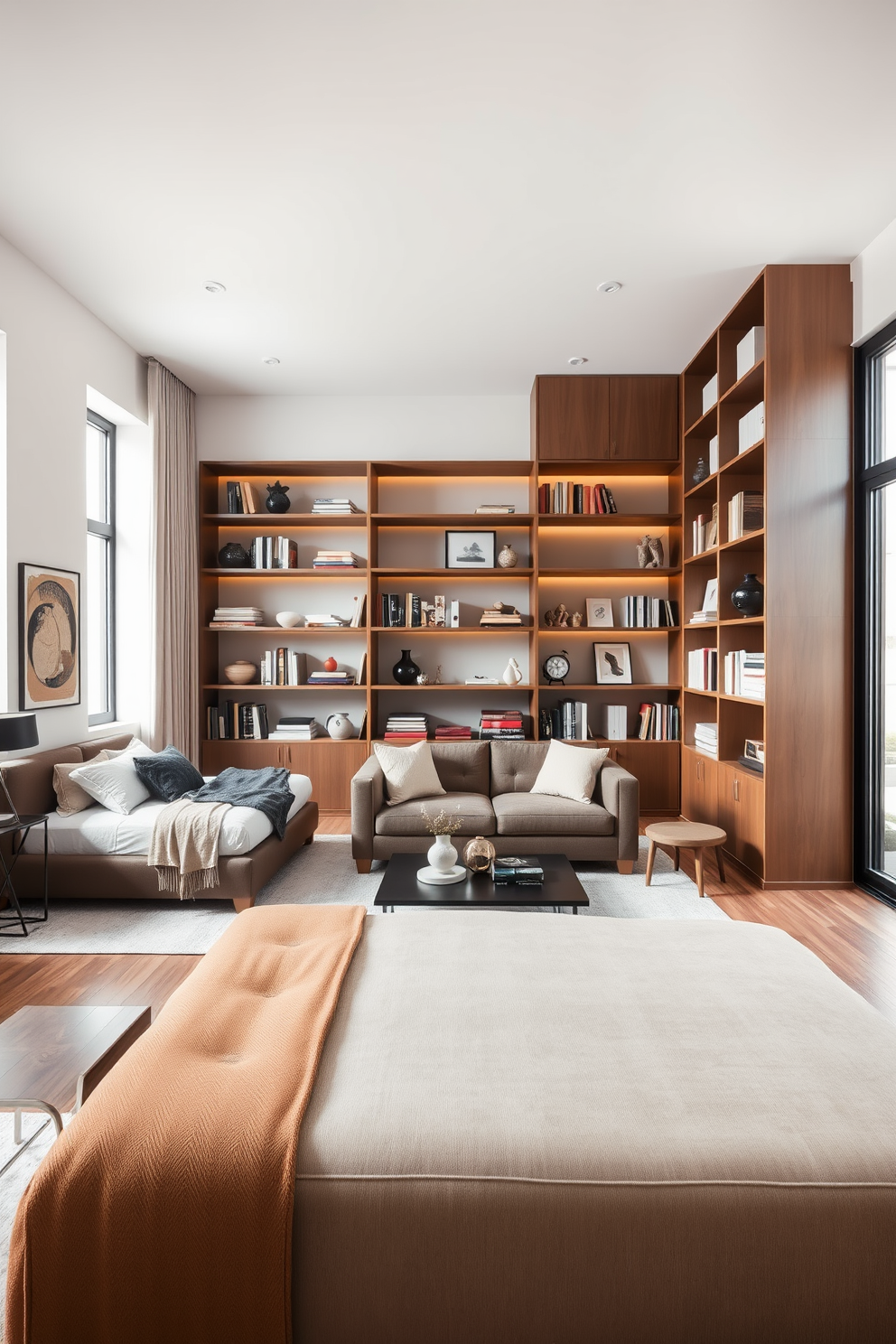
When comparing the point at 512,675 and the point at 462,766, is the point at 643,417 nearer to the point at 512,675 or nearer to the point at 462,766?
the point at 512,675

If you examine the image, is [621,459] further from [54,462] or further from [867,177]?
[54,462]

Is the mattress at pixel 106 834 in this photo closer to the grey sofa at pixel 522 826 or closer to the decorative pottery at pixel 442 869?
the grey sofa at pixel 522 826

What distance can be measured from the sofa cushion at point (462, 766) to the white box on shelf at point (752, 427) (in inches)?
92.1

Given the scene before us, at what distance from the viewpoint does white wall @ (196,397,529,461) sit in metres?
6.06

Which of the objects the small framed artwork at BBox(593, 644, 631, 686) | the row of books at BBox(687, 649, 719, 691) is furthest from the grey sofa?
the small framed artwork at BBox(593, 644, 631, 686)

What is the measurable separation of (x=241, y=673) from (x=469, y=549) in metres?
2.00

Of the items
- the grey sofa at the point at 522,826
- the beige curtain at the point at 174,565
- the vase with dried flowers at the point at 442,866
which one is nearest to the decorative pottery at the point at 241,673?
the beige curtain at the point at 174,565

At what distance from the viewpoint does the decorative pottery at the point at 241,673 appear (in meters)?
5.98

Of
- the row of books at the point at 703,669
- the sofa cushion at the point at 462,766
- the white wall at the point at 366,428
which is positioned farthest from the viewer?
the white wall at the point at 366,428

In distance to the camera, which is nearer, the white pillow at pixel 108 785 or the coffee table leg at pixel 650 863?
the white pillow at pixel 108 785

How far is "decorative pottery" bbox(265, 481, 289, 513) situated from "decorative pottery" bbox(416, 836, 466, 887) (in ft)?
11.1

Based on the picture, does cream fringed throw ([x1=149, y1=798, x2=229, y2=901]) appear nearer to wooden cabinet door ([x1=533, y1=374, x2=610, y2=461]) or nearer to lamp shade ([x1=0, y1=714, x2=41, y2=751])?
lamp shade ([x1=0, y1=714, x2=41, y2=751])

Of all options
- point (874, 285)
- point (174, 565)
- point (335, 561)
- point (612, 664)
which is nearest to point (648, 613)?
point (612, 664)

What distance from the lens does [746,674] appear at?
14.3 feet
